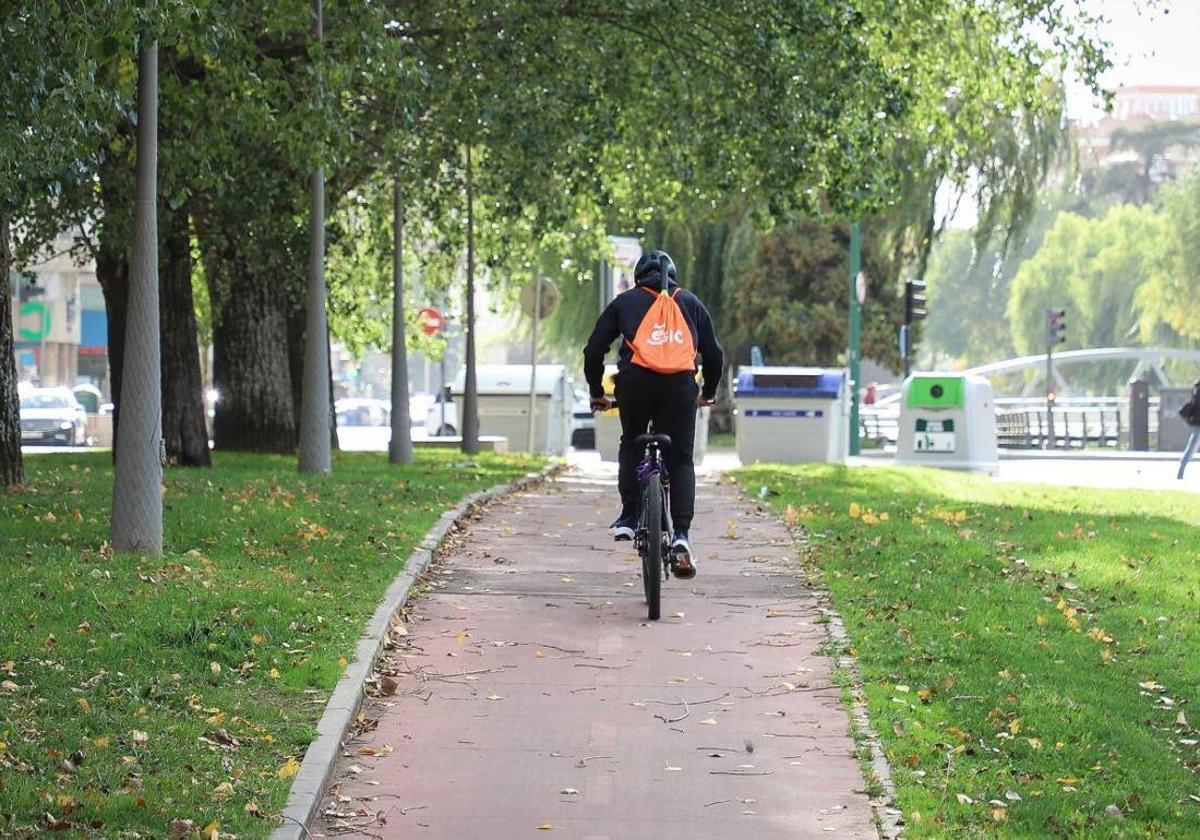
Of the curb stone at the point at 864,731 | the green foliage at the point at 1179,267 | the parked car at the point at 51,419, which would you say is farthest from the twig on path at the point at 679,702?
the green foliage at the point at 1179,267

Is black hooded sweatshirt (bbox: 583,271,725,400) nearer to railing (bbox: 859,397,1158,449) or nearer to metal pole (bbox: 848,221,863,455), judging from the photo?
metal pole (bbox: 848,221,863,455)

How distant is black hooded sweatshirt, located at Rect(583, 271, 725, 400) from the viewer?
1027 centimetres

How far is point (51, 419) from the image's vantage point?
44375 millimetres

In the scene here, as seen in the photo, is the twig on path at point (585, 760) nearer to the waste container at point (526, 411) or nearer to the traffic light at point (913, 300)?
the waste container at point (526, 411)

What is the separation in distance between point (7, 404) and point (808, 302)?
35194 mm

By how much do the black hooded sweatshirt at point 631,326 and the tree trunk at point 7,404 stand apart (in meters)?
6.40

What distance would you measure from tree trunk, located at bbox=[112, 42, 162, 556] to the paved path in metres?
1.70

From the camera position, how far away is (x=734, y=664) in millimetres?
9219

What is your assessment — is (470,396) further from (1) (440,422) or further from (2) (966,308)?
(2) (966,308)

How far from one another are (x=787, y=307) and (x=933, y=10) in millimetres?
27347

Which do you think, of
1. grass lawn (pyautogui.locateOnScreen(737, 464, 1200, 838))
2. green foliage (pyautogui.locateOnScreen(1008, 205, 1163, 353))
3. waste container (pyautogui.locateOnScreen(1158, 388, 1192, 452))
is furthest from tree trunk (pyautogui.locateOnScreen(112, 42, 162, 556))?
green foliage (pyautogui.locateOnScreen(1008, 205, 1163, 353))

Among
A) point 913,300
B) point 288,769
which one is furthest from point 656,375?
point 913,300

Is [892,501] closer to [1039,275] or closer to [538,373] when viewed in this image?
[538,373]

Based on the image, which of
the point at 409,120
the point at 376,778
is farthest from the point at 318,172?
the point at 376,778
